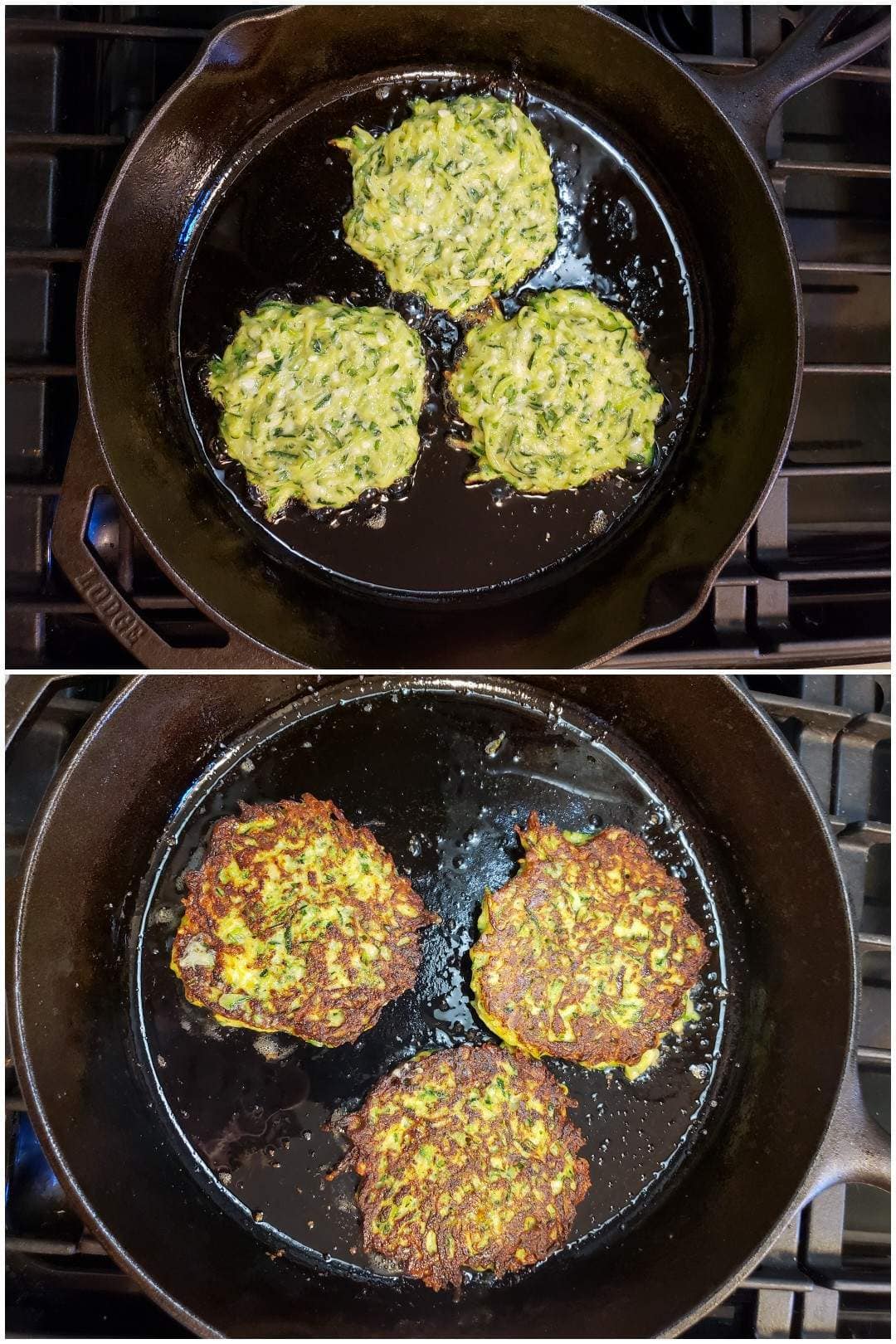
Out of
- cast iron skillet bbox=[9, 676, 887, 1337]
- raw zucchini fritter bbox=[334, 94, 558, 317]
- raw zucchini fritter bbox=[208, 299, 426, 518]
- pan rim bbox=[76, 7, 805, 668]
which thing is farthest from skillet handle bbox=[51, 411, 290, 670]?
raw zucchini fritter bbox=[334, 94, 558, 317]

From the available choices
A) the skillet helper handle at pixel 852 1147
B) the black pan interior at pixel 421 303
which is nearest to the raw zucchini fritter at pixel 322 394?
the black pan interior at pixel 421 303

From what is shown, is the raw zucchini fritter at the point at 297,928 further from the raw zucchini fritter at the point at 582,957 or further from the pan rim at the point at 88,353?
the pan rim at the point at 88,353

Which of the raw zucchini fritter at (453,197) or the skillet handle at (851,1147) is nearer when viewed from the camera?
the skillet handle at (851,1147)

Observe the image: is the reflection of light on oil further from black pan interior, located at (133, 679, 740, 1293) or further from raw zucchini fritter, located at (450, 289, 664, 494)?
black pan interior, located at (133, 679, 740, 1293)

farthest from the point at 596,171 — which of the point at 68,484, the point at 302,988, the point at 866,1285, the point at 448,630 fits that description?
the point at 866,1285

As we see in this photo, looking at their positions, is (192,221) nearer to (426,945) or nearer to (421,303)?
(421,303)
